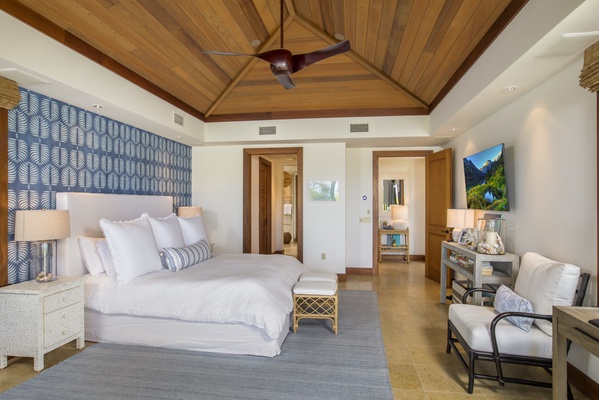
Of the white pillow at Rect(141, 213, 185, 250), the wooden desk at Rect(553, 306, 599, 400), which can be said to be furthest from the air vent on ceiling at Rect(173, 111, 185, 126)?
the wooden desk at Rect(553, 306, 599, 400)

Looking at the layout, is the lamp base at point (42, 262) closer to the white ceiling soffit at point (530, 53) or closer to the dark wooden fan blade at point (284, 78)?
the dark wooden fan blade at point (284, 78)

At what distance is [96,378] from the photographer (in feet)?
8.21

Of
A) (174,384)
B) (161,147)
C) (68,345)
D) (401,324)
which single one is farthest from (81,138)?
(401,324)

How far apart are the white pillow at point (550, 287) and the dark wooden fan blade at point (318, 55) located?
2.32 meters

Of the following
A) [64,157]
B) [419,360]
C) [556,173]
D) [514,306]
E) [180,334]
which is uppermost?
[64,157]

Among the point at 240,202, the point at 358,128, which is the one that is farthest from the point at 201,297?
the point at 358,128

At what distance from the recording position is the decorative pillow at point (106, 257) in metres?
3.21

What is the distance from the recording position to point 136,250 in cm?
325

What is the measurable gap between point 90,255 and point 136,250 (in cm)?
50

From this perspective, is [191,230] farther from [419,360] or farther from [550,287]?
[550,287]

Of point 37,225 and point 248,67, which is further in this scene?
point 248,67

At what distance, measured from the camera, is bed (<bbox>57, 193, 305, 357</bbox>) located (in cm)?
285

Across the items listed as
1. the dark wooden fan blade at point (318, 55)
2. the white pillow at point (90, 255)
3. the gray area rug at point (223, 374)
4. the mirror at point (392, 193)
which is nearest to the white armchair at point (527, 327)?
the gray area rug at point (223, 374)

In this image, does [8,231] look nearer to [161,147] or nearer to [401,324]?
[161,147]
